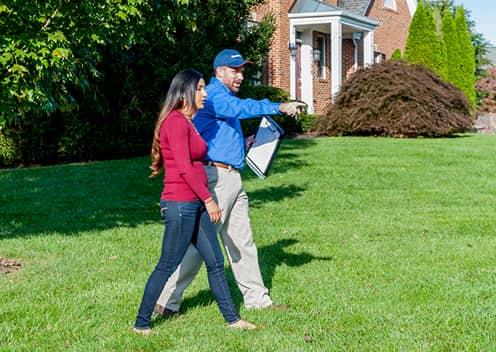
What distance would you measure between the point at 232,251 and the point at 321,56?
975 inches

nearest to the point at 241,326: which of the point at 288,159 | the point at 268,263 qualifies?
the point at 268,263

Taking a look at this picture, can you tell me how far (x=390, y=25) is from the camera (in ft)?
117

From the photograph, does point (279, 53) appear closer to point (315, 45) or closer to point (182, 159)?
point (315, 45)

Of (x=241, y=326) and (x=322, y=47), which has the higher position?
(x=322, y=47)

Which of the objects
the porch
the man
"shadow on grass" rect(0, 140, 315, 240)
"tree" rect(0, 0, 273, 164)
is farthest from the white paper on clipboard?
the porch

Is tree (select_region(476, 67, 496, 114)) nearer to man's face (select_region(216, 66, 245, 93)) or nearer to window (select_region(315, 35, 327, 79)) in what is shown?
window (select_region(315, 35, 327, 79))

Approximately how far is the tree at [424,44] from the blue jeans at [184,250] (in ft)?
→ 80.6

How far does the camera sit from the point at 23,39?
7035mm

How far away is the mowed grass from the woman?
441 millimetres

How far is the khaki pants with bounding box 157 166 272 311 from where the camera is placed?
571cm

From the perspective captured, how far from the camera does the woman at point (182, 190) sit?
5055 millimetres

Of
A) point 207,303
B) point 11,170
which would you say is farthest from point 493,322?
point 11,170

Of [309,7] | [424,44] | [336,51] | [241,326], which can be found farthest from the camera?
[424,44]

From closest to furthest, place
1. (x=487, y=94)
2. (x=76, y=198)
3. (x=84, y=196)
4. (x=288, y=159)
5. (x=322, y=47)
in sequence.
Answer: (x=76, y=198), (x=84, y=196), (x=288, y=159), (x=322, y=47), (x=487, y=94)
